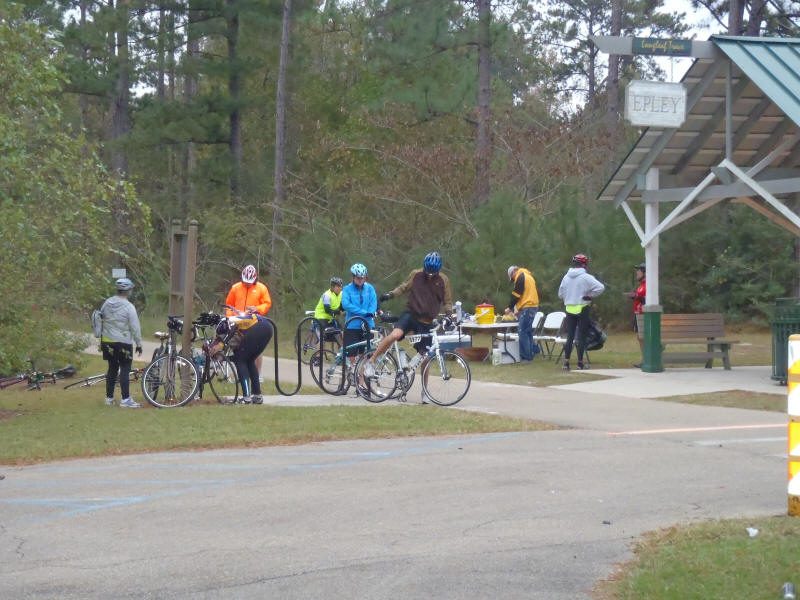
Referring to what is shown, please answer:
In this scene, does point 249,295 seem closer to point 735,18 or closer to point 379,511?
point 379,511

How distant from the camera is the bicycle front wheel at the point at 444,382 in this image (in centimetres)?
1405

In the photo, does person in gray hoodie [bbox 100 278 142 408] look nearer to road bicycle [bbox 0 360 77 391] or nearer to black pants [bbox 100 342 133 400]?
black pants [bbox 100 342 133 400]

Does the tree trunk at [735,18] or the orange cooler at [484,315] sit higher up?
the tree trunk at [735,18]

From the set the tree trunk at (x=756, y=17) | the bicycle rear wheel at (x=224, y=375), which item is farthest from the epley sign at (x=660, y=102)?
the tree trunk at (x=756, y=17)

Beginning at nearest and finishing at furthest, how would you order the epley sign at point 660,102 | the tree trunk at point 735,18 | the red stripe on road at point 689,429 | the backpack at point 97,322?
the red stripe on road at point 689,429 → the backpack at point 97,322 → the epley sign at point 660,102 → the tree trunk at point 735,18

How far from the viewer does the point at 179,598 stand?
588 cm

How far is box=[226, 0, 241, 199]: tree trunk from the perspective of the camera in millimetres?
42438

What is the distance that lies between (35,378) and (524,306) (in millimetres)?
8183

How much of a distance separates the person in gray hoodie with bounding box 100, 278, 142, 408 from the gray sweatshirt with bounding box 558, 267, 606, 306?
6895 mm

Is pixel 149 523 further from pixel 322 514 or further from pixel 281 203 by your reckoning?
pixel 281 203

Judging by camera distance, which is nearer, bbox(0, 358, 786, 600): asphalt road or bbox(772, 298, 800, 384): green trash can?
bbox(0, 358, 786, 600): asphalt road

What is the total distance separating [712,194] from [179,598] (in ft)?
44.4

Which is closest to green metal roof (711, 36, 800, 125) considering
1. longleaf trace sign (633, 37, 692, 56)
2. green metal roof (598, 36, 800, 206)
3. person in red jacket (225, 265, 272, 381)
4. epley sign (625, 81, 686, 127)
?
green metal roof (598, 36, 800, 206)

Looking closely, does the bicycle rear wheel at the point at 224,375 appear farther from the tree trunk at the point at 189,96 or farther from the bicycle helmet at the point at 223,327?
the tree trunk at the point at 189,96
